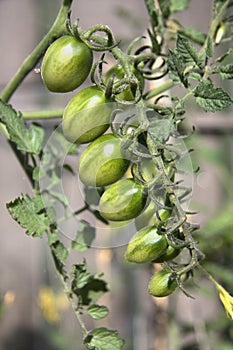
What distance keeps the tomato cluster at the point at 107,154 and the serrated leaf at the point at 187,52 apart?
0.07m

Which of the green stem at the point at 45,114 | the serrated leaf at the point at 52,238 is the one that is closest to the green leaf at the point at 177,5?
the green stem at the point at 45,114

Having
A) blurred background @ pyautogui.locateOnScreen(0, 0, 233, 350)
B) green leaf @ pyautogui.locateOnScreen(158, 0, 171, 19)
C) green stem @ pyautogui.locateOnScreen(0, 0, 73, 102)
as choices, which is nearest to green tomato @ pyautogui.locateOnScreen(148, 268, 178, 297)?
green stem @ pyautogui.locateOnScreen(0, 0, 73, 102)

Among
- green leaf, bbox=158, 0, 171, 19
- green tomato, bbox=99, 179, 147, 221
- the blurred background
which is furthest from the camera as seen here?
the blurred background

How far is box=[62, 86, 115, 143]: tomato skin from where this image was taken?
441 mm

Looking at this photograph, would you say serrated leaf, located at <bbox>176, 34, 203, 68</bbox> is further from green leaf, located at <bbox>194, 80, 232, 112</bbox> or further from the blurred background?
the blurred background

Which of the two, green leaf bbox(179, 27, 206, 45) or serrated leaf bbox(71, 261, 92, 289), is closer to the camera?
serrated leaf bbox(71, 261, 92, 289)

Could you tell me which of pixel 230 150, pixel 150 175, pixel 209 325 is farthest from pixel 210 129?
pixel 150 175

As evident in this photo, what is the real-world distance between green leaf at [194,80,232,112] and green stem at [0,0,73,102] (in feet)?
0.38

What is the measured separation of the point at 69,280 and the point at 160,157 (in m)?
0.23

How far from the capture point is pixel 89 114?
441 millimetres

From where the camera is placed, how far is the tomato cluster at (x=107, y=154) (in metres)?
0.43


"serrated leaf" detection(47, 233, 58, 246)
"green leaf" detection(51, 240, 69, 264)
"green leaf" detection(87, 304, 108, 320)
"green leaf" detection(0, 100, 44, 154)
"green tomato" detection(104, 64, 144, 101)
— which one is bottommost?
"green leaf" detection(87, 304, 108, 320)

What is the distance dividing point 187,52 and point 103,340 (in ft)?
0.78

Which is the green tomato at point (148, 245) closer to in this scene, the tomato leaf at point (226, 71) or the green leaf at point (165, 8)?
the tomato leaf at point (226, 71)
